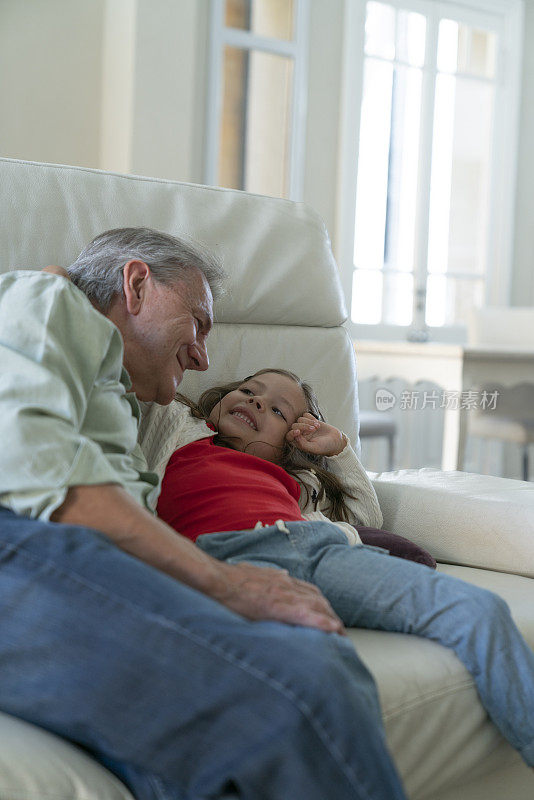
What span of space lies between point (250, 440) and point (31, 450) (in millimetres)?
640

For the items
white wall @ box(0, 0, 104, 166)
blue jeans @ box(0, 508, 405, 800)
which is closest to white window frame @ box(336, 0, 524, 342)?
white wall @ box(0, 0, 104, 166)

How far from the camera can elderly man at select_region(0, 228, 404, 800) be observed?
75cm

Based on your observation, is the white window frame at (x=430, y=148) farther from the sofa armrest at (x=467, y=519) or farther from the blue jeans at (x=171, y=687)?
the blue jeans at (x=171, y=687)

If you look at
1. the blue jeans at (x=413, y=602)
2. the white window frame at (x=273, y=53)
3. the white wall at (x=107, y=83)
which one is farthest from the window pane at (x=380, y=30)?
the blue jeans at (x=413, y=602)

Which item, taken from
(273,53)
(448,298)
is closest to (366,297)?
(448,298)

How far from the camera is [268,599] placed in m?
0.88

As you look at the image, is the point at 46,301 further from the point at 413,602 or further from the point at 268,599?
the point at 413,602

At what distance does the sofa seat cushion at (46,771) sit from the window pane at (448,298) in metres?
3.95

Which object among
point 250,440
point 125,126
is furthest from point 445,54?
point 250,440

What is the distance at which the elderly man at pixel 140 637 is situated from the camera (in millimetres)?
748

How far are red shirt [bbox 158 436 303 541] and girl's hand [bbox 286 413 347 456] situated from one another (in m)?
0.08

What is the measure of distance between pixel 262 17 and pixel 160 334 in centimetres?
310

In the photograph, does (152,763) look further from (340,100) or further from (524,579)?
(340,100)

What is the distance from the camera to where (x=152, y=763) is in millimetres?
761
